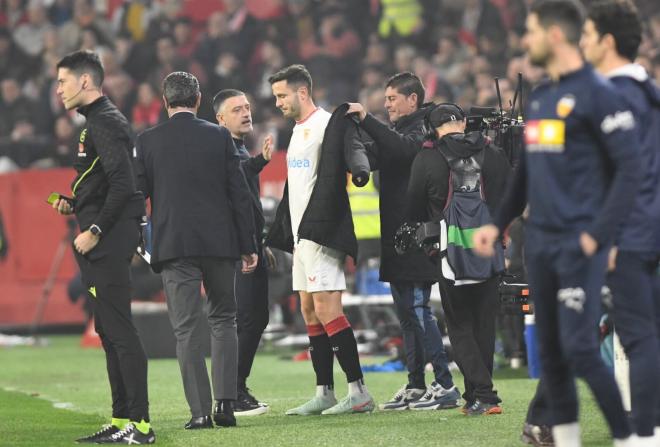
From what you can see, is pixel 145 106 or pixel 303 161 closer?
pixel 303 161

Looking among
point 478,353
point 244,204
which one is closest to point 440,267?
point 478,353

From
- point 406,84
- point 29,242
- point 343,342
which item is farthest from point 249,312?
point 29,242

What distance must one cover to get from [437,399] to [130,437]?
263 cm

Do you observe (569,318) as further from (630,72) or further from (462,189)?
(462,189)

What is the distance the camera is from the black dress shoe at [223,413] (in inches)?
342

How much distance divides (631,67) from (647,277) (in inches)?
37.5

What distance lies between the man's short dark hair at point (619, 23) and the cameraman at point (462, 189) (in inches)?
113

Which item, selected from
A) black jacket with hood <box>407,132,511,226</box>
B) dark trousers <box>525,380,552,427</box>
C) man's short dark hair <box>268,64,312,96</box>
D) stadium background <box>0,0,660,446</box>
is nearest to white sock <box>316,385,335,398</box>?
black jacket with hood <box>407,132,511,226</box>

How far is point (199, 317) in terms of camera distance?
8625 millimetres

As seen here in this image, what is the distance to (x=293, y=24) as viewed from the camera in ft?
74.2

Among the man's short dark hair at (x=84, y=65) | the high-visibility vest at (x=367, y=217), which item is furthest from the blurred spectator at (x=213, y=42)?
the man's short dark hair at (x=84, y=65)

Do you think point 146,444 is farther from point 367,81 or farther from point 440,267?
point 367,81

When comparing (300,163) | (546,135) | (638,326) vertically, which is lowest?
(638,326)

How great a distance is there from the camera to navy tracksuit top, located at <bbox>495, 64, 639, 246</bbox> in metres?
5.62
